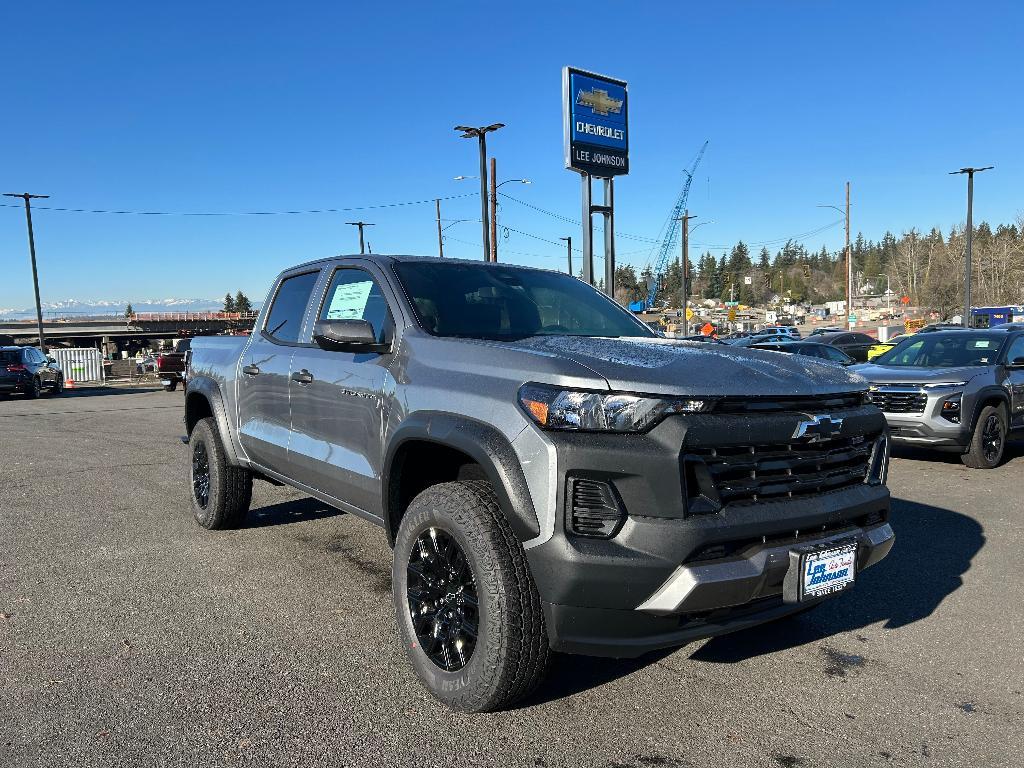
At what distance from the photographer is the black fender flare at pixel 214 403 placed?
5293mm

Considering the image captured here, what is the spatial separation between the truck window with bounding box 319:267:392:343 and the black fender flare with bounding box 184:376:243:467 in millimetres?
1398

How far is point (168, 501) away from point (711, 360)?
18.1ft

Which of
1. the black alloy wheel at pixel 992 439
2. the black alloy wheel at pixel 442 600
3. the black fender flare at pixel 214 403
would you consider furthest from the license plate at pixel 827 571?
the black alloy wheel at pixel 992 439

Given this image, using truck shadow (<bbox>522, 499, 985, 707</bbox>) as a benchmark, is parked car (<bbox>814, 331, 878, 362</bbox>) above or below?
below

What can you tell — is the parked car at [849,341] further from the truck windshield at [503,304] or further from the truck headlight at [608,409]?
the truck headlight at [608,409]

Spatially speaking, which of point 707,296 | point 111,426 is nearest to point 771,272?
point 707,296

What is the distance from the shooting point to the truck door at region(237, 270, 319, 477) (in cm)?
456

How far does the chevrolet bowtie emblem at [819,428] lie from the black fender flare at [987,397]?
6.32 meters

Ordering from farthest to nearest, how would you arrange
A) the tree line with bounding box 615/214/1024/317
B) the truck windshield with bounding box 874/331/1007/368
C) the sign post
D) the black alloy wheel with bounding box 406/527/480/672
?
the tree line with bounding box 615/214/1024/317 < the sign post < the truck windshield with bounding box 874/331/1007/368 < the black alloy wheel with bounding box 406/527/480/672

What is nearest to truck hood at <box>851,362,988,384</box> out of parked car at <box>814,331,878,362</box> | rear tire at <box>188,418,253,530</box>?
rear tire at <box>188,418,253,530</box>

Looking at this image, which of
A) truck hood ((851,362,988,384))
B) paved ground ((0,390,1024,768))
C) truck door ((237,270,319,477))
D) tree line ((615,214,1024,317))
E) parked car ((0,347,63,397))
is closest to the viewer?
paved ground ((0,390,1024,768))

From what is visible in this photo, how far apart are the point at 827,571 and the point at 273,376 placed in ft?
10.7

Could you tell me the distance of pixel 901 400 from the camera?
27.8ft

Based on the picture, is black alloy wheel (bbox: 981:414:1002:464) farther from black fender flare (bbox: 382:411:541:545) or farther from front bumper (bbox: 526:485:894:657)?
black fender flare (bbox: 382:411:541:545)
